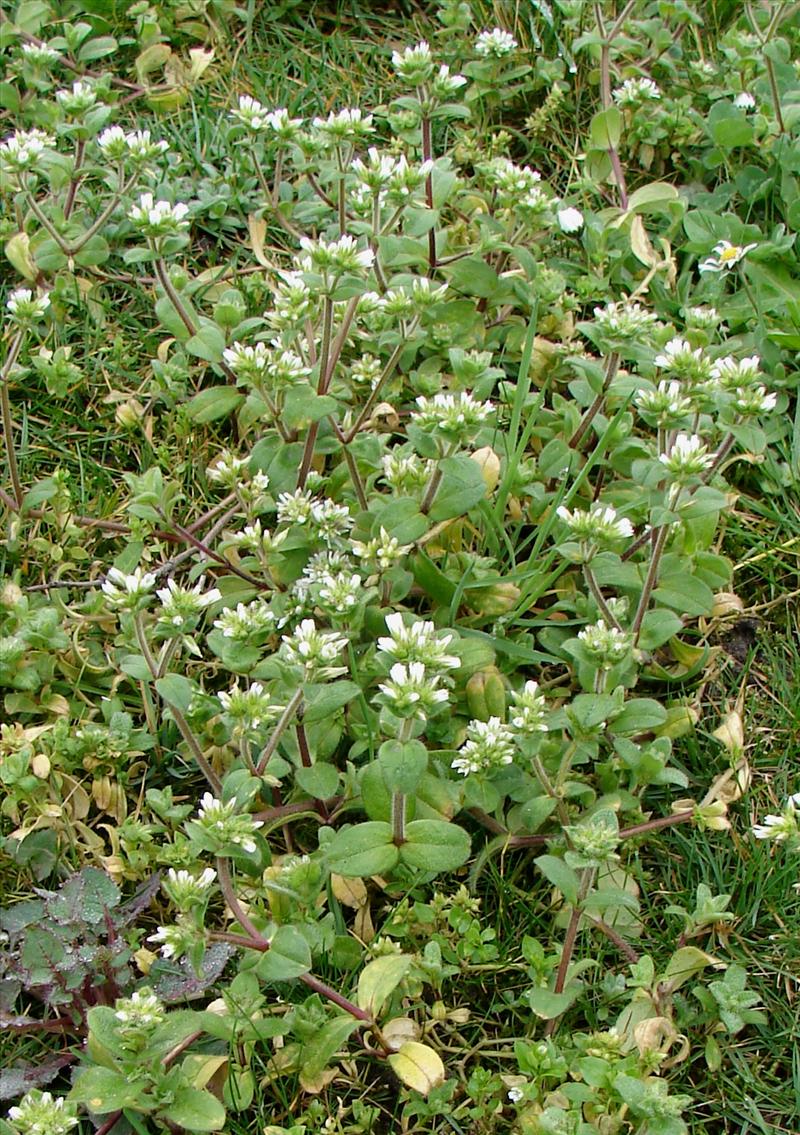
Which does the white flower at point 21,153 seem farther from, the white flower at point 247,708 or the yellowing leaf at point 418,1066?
the yellowing leaf at point 418,1066

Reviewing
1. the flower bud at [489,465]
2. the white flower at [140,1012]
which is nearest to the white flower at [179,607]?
the white flower at [140,1012]

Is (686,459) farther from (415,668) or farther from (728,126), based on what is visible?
(728,126)

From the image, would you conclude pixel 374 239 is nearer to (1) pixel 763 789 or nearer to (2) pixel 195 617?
(2) pixel 195 617

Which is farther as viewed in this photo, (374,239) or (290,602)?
(374,239)

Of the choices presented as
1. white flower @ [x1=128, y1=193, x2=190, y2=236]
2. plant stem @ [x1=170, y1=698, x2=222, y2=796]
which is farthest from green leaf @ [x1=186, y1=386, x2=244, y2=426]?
plant stem @ [x1=170, y1=698, x2=222, y2=796]

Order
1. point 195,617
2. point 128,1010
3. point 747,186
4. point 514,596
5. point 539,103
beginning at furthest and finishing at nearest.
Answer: point 539,103 < point 747,186 < point 514,596 < point 195,617 < point 128,1010

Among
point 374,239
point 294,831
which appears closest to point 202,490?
point 374,239
